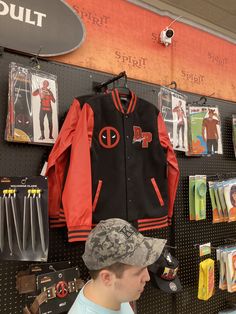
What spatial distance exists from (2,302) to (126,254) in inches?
35.2

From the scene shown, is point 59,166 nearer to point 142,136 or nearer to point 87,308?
point 142,136

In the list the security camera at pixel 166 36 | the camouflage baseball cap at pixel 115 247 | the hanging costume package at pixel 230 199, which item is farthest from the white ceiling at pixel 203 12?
the camouflage baseball cap at pixel 115 247

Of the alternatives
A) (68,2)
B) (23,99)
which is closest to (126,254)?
(23,99)

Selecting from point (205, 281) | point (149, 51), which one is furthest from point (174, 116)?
point (205, 281)

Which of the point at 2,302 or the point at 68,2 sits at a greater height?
the point at 68,2

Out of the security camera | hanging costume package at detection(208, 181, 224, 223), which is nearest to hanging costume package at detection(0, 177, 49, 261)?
hanging costume package at detection(208, 181, 224, 223)

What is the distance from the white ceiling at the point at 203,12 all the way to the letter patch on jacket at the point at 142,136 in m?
1.08

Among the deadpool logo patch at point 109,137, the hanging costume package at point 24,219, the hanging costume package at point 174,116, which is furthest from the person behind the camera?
the hanging costume package at point 174,116

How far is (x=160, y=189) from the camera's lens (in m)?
1.96

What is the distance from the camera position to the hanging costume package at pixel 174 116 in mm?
2213

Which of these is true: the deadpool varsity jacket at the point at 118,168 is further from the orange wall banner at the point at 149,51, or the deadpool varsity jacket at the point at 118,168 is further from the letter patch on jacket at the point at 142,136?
the orange wall banner at the point at 149,51

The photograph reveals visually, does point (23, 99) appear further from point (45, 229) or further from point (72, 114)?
point (45, 229)

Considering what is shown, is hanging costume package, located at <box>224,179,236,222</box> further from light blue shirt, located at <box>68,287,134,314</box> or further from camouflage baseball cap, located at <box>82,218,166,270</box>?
light blue shirt, located at <box>68,287,134,314</box>

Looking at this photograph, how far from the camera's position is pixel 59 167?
164cm
